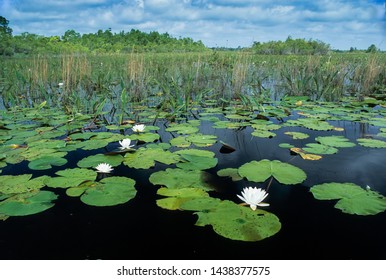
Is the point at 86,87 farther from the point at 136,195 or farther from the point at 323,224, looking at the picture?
the point at 323,224

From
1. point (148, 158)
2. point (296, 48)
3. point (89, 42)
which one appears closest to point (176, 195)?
point (148, 158)

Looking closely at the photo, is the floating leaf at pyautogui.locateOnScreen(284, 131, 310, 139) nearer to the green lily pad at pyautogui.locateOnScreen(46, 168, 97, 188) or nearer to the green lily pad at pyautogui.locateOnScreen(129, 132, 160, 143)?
the green lily pad at pyautogui.locateOnScreen(129, 132, 160, 143)

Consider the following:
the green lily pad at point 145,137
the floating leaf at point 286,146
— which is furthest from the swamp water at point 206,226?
the green lily pad at point 145,137

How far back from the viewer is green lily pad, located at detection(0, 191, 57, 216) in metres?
1.63

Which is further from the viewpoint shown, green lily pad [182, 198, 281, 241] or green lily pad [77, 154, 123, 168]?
green lily pad [77, 154, 123, 168]

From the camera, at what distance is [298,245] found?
1.38m

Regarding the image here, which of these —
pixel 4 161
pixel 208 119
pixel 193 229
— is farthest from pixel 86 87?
pixel 193 229

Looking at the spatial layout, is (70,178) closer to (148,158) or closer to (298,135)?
(148,158)

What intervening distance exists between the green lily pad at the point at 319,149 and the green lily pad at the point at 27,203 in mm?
2090

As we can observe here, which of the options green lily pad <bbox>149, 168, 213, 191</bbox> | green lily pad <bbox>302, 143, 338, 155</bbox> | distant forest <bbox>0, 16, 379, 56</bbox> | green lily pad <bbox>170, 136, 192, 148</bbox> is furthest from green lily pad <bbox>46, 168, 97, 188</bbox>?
distant forest <bbox>0, 16, 379, 56</bbox>

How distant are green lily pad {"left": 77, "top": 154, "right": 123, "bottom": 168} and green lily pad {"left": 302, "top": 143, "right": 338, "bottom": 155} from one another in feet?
5.43

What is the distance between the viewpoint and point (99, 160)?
234cm

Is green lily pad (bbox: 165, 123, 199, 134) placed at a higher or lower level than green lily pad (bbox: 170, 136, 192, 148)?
higher

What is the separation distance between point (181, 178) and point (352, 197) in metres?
1.09
